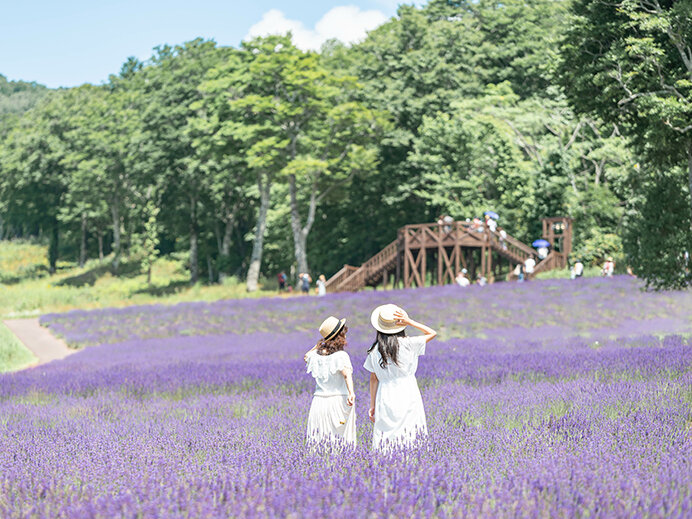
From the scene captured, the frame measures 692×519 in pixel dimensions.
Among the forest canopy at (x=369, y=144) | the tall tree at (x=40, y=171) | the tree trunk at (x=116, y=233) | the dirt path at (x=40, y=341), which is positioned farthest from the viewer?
the tall tree at (x=40, y=171)

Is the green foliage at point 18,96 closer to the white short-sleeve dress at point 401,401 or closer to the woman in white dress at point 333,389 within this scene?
the woman in white dress at point 333,389

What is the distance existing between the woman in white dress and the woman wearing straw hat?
0.35 metres

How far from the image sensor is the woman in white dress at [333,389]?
613cm

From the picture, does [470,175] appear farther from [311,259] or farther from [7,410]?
[7,410]

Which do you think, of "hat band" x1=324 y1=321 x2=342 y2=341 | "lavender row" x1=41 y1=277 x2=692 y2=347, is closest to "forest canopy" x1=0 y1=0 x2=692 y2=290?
"lavender row" x1=41 y1=277 x2=692 y2=347

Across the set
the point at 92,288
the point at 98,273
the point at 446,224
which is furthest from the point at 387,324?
the point at 98,273

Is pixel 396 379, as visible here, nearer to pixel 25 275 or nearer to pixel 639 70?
pixel 639 70

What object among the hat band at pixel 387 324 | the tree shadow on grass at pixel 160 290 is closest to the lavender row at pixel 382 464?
the hat band at pixel 387 324

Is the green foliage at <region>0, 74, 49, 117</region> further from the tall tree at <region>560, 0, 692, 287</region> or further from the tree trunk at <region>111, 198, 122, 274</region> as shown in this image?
the tall tree at <region>560, 0, 692, 287</region>

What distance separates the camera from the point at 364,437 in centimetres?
685

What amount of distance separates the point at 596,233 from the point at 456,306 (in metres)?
17.2

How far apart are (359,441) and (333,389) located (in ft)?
2.41

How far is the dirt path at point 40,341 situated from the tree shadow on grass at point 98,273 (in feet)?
92.0

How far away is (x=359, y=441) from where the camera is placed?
21.8 feet
